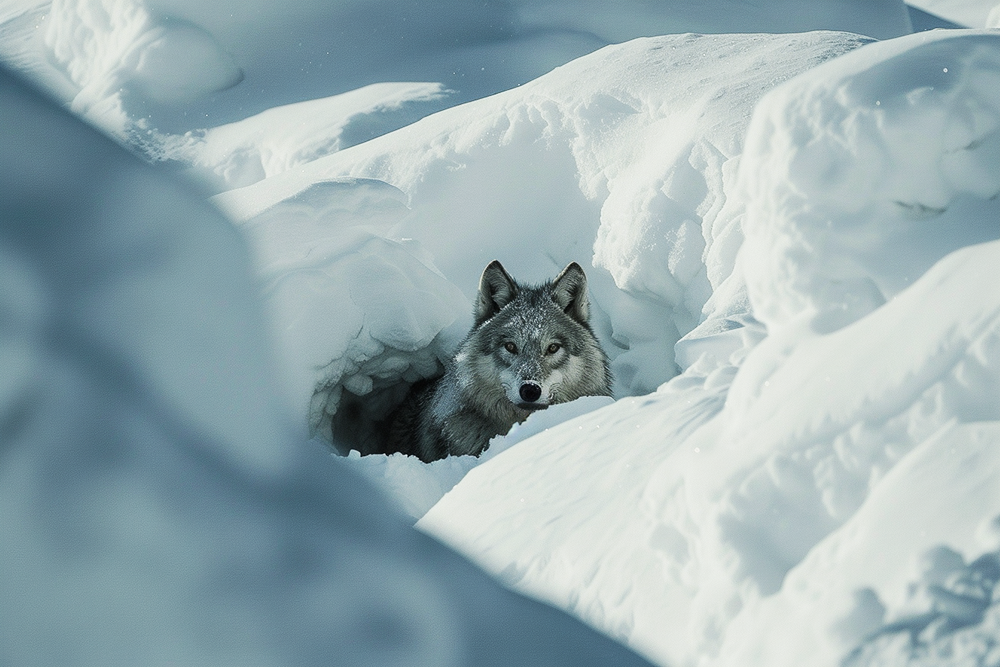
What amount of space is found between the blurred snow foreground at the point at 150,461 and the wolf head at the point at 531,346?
4452 mm

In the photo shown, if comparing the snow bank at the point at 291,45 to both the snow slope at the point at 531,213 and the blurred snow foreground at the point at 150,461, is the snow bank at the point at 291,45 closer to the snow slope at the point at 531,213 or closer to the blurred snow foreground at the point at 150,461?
the snow slope at the point at 531,213

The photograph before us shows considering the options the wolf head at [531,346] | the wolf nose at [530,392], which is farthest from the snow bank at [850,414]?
the wolf head at [531,346]

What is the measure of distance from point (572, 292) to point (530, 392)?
0.74 metres

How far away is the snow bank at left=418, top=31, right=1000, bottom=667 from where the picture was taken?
1550 millimetres

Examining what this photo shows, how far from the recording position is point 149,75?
9.89 m

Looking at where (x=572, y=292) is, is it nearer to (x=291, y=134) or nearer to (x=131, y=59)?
(x=291, y=134)

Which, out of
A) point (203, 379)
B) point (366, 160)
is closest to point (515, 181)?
point (366, 160)

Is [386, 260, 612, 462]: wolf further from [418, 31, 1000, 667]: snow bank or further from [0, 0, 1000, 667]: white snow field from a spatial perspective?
[418, 31, 1000, 667]: snow bank

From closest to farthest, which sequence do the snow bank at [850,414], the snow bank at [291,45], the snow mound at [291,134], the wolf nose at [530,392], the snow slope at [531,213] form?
the snow bank at [850,414]
the snow slope at [531,213]
the wolf nose at [530,392]
the snow mound at [291,134]
the snow bank at [291,45]

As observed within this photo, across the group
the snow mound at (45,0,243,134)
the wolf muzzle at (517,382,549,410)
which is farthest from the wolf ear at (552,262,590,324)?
the snow mound at (45,0,243,134)

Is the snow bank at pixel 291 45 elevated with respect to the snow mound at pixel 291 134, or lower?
elevated

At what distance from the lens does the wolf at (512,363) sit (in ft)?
19.9

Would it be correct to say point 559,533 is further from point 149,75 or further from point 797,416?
point 149,75

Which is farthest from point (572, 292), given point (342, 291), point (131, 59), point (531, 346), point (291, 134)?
point (131, 59)
